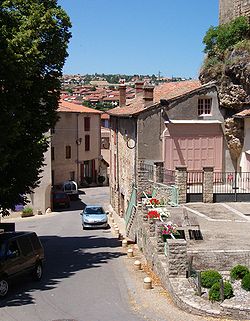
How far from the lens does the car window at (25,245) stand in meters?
15.9

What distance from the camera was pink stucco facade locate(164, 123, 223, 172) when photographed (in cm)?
2722

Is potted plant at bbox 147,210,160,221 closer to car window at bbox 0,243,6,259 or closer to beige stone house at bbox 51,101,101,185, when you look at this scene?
car window at bbox 0,243,6,259

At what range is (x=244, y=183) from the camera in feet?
86.6

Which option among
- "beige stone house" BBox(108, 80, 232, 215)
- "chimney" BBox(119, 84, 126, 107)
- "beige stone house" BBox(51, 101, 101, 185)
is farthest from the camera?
"beige stone house" BBox(51, 101, 101, 185)

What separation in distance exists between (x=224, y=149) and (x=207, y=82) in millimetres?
4327

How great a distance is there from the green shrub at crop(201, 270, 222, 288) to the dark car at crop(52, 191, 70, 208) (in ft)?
107

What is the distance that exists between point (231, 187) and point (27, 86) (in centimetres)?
1278

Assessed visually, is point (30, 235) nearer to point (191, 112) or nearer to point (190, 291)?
point (190, 291)

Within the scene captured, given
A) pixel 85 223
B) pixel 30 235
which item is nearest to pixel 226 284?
pixel 30 235

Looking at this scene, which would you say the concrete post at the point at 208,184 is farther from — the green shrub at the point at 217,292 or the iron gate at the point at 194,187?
the green shrub at the point at 217,292

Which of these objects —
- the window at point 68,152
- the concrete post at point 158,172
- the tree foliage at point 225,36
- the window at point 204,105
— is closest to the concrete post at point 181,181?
the concrete post at point 158,172

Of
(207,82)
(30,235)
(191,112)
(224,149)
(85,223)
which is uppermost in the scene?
(207,82)

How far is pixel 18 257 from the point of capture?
1547cm

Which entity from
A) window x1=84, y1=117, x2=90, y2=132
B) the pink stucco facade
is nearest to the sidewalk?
the pink stucco facade
